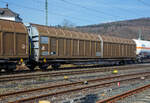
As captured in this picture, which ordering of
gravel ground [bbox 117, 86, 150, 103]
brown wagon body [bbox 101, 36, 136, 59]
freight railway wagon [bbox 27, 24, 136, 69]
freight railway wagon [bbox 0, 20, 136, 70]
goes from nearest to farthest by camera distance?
gravel ground [bbox 117, 86, 150, 103] < freight railway wagon [bbox 0, 20, 136, 70] < freight railway wagon [bbox 27, 24, 136, 69] < brown wagon body [bbox 101, 36, 136, 59]

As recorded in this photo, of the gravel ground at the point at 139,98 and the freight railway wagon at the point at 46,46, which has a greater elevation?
the freight railway wagon at the point at 46,46

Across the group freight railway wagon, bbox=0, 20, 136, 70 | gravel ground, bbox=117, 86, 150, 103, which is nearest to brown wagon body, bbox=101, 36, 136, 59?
freight railway wagon, bbox=0, 20, 136, 70

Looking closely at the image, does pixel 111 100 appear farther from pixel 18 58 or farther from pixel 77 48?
pixel 77 48

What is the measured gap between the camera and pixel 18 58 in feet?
43.8

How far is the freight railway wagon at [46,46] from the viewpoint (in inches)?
507

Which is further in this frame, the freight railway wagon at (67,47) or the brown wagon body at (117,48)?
the brown wagon body at (117,48)

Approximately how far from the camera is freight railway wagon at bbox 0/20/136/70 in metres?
12.9

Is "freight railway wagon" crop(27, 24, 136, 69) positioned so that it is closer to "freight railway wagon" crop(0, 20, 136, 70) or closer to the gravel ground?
"freight railway wagon" crop(0, 20, 136, 70)

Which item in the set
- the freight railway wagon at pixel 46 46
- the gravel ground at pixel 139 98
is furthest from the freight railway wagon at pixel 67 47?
the gravel ground at pixel 139 98

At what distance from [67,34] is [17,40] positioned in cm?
553

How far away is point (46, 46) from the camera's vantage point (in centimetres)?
1529

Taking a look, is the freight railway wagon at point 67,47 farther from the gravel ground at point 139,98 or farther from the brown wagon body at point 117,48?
the gravel ground at point 139,98

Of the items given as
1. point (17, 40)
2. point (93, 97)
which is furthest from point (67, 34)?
point (93, 97)

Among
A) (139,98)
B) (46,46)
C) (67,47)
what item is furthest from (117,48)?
(139,98)
